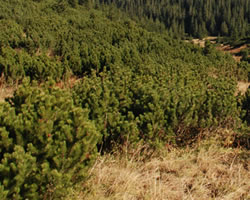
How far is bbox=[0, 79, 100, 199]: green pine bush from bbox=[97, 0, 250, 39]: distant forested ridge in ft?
217

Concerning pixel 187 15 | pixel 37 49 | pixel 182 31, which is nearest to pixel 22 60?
pixel 37 49

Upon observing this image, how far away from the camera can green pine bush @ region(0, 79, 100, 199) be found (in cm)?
194

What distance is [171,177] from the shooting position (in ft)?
9.71

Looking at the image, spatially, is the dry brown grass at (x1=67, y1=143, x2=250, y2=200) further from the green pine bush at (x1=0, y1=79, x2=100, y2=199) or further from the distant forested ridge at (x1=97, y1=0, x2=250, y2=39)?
the distant forested ridge at (x1=97, y1=0, x2=250, y2=39)

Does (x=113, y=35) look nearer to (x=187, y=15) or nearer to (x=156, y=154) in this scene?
(x=156, y=154)

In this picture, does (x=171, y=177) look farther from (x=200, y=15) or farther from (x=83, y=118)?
(x=200, y=15)

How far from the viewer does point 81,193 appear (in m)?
2.46

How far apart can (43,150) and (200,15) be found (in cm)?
8224

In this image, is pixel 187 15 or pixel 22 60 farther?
pixel 187 15

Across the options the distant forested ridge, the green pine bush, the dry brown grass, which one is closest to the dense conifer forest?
the green pine bush

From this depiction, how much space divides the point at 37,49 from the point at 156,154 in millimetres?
8363

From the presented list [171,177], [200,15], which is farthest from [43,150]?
[200,15]

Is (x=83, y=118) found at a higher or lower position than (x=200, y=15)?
higher

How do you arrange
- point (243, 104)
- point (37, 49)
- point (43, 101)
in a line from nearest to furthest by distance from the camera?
point (43, 101) < point (243, 104) < point (37, 49)
